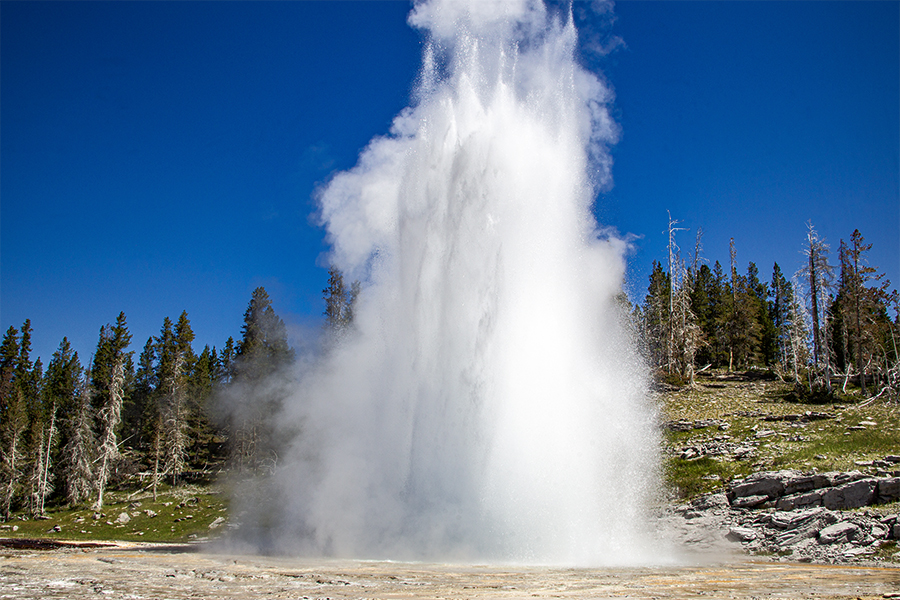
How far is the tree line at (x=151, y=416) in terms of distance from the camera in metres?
43.1

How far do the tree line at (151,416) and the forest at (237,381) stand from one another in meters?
0.14

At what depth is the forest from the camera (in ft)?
138

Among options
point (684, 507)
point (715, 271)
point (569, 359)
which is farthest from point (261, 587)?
point (715, 271)

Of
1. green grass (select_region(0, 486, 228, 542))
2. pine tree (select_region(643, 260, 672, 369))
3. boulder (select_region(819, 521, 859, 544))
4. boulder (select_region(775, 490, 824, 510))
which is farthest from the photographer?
pine tree (select_region(643, 260, 672, 369))

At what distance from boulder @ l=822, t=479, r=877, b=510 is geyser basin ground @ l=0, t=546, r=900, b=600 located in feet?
15.8

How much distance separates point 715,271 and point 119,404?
2831 inches

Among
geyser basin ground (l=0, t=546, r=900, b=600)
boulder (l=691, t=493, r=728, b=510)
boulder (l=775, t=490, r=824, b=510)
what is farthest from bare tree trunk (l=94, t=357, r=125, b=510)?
boulder (l=775, t=490, r=824, b=510)

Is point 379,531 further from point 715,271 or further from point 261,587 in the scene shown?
point 715,271

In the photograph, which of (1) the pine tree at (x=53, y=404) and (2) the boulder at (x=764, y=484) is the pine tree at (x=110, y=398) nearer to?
(1) the pine tree at (x=53, y=404)

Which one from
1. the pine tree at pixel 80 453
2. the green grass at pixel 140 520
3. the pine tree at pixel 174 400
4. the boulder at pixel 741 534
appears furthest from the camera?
the pine tree at pixel 174 400

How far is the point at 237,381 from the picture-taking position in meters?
52.4

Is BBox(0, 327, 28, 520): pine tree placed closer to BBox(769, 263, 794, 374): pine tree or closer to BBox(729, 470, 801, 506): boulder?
BBox(729, 470, 801, 506): boulder

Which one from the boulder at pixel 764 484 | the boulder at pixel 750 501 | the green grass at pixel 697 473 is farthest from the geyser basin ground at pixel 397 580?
the green grass at pixel 697 473

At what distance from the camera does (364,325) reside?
25.0 metres
